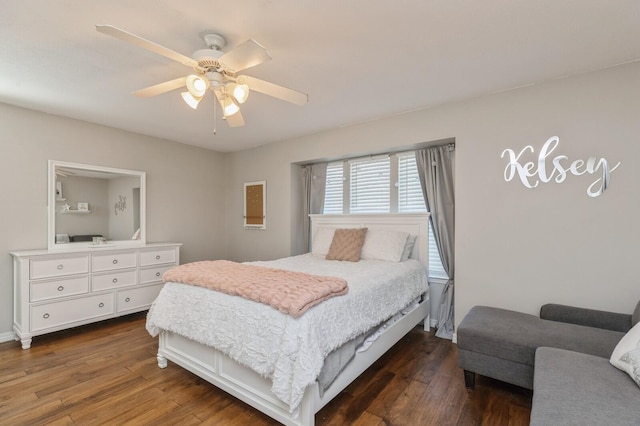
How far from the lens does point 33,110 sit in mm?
3172

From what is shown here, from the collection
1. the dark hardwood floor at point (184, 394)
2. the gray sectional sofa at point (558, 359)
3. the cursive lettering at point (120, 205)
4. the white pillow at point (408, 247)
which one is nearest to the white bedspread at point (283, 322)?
the dark hardwood floor at point (184, 394)

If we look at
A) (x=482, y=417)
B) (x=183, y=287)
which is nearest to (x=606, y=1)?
(x=482, y=417)

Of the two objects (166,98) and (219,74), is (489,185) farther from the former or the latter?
(166,98)

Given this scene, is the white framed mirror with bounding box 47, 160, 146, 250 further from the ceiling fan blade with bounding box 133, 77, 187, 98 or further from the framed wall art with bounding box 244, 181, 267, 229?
the ceiling fan blade with bounding box 133, 77, 187, 98

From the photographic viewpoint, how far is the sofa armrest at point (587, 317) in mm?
2094

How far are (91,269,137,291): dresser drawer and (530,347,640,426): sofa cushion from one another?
393 centimetres

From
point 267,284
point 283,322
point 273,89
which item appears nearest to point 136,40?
point 273,89

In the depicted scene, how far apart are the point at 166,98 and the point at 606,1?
332 cm

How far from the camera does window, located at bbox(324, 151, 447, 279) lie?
3.56 meters

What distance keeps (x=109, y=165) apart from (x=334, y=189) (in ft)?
9.59

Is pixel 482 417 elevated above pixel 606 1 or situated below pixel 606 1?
below

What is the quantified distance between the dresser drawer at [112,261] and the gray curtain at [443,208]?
3.56m

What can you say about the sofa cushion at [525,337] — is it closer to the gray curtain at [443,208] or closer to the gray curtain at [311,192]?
the gray curtain at [443,208]

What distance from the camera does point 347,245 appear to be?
3.37 metres
